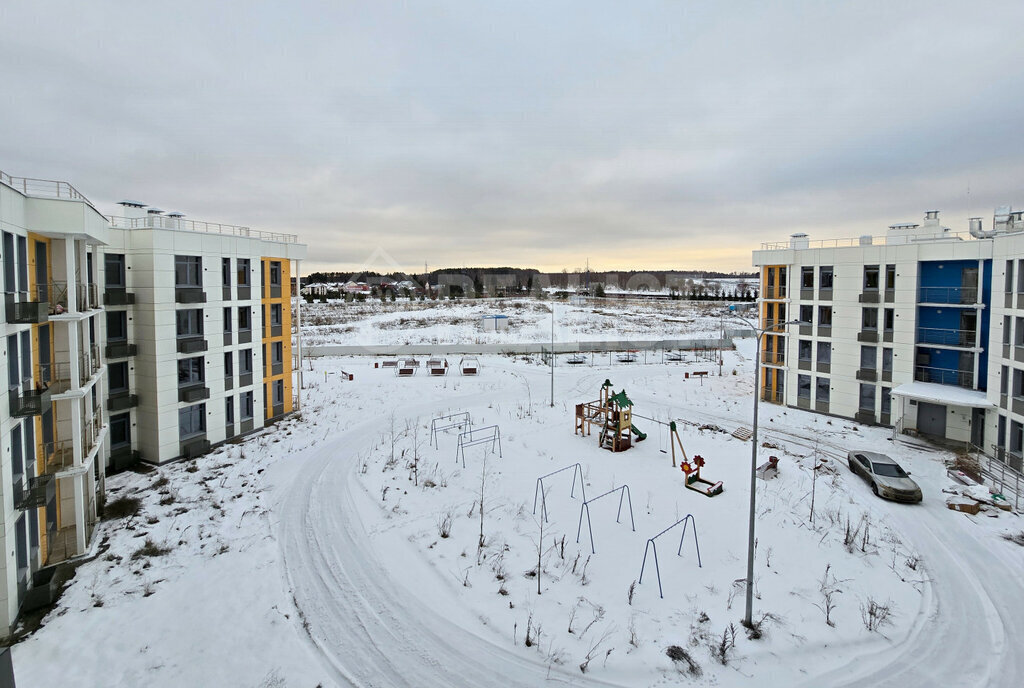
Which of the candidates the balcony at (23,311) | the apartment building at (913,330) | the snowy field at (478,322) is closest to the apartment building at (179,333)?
the balcony at (23,311)

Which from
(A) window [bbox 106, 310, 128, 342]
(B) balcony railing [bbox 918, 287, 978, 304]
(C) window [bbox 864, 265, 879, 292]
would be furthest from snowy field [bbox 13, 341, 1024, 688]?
(C) window [bbox 864, 265, 879, 292]

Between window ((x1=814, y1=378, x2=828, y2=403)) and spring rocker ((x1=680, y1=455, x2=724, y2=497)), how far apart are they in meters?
15.1

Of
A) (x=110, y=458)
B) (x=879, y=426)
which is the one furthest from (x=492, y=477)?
(x=879, y=426)

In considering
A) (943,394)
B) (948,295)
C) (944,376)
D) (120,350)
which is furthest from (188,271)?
(944,376)

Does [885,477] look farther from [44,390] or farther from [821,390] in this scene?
[44,390]

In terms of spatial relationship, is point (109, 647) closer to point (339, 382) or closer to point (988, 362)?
point (339, 382)

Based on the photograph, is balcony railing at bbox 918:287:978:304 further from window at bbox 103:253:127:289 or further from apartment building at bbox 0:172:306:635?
window at bbox 103:253:127:289

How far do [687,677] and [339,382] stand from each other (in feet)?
107

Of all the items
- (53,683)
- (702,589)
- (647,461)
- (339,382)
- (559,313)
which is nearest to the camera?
(53,683)

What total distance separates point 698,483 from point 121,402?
2273cm

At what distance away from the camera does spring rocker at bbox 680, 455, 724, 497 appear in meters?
18.6

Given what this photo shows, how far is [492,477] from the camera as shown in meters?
20.1

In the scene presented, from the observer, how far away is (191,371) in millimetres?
22938

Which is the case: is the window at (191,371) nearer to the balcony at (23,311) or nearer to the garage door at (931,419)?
the balcony at (23,311)
